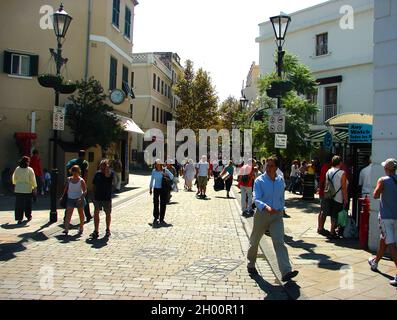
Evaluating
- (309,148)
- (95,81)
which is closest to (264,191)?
(309,148)

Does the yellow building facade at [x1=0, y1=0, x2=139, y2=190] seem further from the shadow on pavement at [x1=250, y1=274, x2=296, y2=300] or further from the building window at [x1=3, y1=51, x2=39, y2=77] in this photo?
the shadow on pavement at [x1=250, y1=274, x2=296, y2=300]

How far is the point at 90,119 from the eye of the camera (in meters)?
18.1

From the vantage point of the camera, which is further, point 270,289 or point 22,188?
point 22,188

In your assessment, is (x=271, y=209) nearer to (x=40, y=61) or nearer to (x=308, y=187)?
(x=308, y=187)

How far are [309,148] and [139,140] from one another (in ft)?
87.3

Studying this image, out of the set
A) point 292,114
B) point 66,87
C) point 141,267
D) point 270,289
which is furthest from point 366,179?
point 66,87

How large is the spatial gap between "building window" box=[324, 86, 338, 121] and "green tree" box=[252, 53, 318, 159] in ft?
33.8

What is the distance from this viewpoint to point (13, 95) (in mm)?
19156

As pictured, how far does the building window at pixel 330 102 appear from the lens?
96.7ft

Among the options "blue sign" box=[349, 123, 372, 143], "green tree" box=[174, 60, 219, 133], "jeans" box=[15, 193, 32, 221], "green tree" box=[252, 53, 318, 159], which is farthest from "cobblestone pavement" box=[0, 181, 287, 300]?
"green tree" box=[174, 60, 219, 133]

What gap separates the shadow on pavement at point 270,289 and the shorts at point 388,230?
1851mm

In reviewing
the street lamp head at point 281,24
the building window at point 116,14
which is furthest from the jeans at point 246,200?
the building window at point 116,14

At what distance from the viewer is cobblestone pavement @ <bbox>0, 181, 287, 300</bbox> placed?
236 inches

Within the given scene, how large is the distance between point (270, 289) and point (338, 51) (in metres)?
26.3
